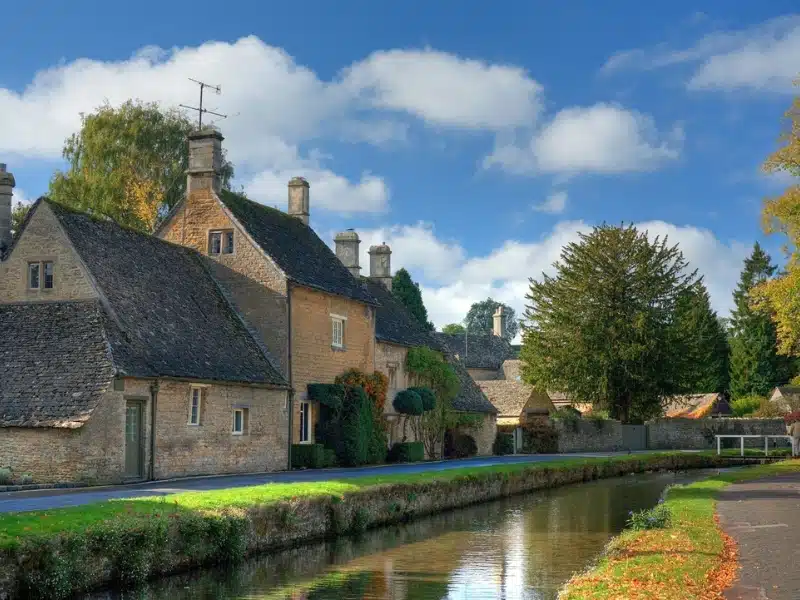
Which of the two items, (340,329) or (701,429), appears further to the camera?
(701,429)

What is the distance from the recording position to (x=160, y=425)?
28047mm

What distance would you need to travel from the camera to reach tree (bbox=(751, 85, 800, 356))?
3919 cm

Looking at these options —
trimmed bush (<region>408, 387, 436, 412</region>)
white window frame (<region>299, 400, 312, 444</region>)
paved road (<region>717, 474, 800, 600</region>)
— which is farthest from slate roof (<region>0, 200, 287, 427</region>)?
paved road (<region>717, 474, 800, 600</region>)

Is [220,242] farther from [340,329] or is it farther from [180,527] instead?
[180,527]

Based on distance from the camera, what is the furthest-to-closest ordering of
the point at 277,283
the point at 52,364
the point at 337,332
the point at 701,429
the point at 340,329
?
the point at 701,429, the point at 340,329, the point at 337,332, the point at 277,283, the point at 52,364

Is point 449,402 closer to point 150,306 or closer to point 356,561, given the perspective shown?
point 150,306

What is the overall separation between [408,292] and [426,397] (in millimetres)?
39942

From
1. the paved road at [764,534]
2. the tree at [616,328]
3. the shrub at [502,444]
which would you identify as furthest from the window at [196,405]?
the tree at [616,328]

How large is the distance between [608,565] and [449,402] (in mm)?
34116

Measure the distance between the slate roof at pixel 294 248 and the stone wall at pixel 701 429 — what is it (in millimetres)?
33627

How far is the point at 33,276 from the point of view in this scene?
97.8 feet

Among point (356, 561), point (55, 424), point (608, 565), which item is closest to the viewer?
point (608, 565)

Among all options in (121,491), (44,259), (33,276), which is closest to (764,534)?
(121,491)

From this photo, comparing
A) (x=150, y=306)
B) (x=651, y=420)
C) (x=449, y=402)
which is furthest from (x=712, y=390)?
(x=150, y=306)
